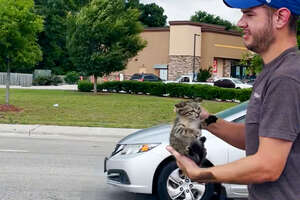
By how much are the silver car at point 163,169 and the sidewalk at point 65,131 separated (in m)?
7.44

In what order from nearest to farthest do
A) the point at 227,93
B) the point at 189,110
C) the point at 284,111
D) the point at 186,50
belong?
the point at 284,111 → the point at 189,110 → the point at 227,93 → the point at 186,50

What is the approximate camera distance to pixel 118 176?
6238 mm

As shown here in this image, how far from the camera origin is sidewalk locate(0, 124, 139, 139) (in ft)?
44.9

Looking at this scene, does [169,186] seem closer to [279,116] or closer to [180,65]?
[279,116]

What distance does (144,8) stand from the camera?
92562 millimetres

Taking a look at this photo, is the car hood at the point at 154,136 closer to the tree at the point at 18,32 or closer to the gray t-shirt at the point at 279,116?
the gray t-shirt at the point at 279,116

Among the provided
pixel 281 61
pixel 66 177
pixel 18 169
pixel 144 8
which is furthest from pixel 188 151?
pixel 144 8

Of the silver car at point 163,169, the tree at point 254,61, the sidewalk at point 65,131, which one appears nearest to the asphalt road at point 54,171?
the silver car at point 163,169

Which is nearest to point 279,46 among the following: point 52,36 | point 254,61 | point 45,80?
point 254,61

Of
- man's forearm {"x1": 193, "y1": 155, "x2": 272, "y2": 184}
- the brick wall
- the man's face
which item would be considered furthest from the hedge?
man's forearm {"x1": 193, "y1": 155, "x2": 272, "y2": 184}

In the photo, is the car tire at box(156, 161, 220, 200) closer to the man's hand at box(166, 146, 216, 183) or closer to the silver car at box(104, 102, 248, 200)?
the silver car at box(104, 102, 248, 200)

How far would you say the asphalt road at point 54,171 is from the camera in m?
7.01

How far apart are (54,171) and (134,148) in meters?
2.82

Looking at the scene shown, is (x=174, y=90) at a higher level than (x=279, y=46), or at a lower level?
lower
